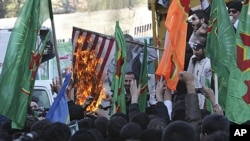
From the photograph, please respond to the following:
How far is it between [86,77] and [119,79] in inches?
59.8

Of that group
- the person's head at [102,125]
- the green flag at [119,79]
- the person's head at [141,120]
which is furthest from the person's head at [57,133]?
the green flag at [119,79]

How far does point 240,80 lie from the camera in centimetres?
697

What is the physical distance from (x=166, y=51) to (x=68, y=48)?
46.8ft

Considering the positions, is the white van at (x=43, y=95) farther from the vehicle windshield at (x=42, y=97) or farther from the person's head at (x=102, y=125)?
the person's head at (x=102, y=125)

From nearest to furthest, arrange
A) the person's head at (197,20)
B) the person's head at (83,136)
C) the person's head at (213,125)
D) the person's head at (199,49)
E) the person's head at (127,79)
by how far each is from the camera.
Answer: the person's head at (213,125)
the person's head at (83,136)
the person's head at (199,49)
the person's head at (197,20)
the person's head at (127,79)

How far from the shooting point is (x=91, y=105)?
1002cm

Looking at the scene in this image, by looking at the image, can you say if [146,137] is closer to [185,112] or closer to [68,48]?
[185,112]

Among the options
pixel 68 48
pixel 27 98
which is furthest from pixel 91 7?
pixel 27 98

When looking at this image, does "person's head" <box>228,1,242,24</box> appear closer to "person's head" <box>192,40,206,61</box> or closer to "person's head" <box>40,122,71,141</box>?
"person's head" <box>192,40,206,61</box>

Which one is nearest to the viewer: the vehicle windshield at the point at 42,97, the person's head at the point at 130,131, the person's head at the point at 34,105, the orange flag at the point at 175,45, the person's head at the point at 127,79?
the person's head at the point at 130,131

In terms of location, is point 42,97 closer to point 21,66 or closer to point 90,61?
point 90,61

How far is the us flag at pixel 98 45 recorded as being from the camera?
10.8 m

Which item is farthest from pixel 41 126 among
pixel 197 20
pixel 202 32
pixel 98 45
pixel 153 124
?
Result: pixel 197 20

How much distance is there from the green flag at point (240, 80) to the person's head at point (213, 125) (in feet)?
1.29
